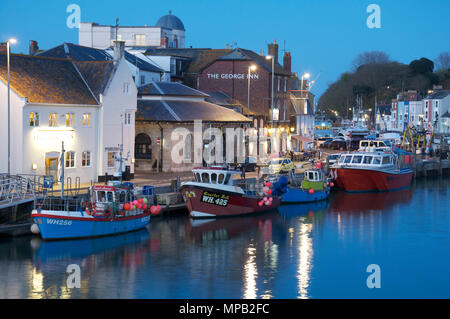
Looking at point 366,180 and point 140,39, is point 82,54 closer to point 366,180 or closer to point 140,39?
point 366,180

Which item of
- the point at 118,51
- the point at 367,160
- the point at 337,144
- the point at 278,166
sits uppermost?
the point at 118,51

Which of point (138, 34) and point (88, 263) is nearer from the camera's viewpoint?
point (88, 263)

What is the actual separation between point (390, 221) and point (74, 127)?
68.2 ft

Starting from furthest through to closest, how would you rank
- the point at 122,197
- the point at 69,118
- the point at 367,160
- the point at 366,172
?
the point at 367,160
the point at 366,172
the point at 69,118
the point at 122,197

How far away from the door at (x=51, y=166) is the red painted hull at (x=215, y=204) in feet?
26.4

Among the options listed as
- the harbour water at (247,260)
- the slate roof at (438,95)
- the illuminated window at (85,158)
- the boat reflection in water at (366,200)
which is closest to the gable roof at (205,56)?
the boat reflection in water at (366,200)

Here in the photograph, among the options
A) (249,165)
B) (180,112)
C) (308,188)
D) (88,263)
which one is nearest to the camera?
(88,263)

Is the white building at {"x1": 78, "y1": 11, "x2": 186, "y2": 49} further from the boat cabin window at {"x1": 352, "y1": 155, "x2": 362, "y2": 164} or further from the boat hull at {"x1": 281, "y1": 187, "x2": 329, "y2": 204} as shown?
the boat hull at {"x1": 281, "y1": 187, "x2": 329, "y2": 204}

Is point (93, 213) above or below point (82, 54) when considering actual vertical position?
below

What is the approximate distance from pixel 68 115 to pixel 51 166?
137 inches

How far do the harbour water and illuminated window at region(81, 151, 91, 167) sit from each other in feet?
24.1

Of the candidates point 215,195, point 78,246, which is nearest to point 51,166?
point 215,195

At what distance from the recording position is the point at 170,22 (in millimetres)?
106125

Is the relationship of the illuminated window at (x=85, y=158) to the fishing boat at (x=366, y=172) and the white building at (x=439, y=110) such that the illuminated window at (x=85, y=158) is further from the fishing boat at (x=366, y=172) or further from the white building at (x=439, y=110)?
the white building at (x=439, y=110)
